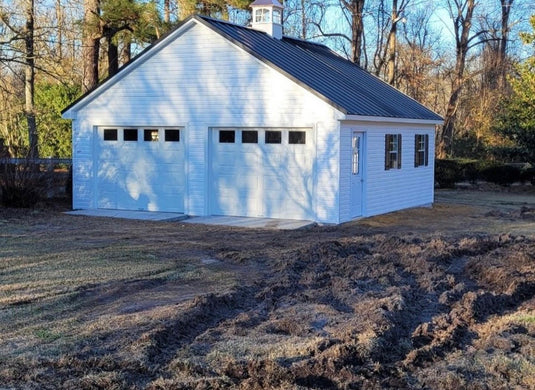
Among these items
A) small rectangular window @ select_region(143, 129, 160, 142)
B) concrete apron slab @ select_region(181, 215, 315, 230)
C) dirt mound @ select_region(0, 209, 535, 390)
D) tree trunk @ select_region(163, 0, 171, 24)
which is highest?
tree trunk @ select_region(163, 0, 171, 24)

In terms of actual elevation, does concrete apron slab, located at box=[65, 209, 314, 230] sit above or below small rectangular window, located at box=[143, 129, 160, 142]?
below

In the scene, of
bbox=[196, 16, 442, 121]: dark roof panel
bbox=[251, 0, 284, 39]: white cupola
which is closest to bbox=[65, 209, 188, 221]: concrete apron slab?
bbox=[196, 16, 442, 121]: dark roof panel

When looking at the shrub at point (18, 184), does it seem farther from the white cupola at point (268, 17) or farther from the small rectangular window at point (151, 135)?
the white cupola at point (268, 17)

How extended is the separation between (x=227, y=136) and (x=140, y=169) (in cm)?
263

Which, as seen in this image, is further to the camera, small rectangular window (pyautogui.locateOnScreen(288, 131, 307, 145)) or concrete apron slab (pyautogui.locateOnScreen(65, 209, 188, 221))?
concrete apron slab (pyautogui.locateOnScreen(65, 209, 188, 221))

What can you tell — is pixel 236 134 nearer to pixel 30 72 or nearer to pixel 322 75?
pixel 322 75

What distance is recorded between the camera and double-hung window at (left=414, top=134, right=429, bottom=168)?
21109mm

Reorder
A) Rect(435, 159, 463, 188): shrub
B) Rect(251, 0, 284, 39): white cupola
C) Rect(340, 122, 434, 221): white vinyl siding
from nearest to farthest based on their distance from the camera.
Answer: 1. Rect(340, 122, 434, 221): white vinyl siding
2. Rect(251, 0, 284, 39): white cupola
3. Rect(435, 159, 463, 188): shrub

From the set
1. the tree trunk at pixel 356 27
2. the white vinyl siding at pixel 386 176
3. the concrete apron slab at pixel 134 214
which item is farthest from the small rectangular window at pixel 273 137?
the tree trunk at pixel 356 27

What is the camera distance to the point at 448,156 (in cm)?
3578

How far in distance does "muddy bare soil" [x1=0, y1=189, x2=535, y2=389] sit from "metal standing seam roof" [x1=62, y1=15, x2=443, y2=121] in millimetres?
4656

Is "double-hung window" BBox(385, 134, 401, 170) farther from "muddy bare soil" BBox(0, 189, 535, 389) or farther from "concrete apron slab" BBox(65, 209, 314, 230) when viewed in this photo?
"muddy bare soil" BBox(0, 189, 535, 389)

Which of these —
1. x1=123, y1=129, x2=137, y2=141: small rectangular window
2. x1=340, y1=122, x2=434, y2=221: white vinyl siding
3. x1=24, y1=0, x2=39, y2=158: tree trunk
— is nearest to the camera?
x1=340, y1=122, x2=434, y2=221: white vinyl siding

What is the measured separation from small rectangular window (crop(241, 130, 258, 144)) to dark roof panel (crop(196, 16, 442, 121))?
1727mm
